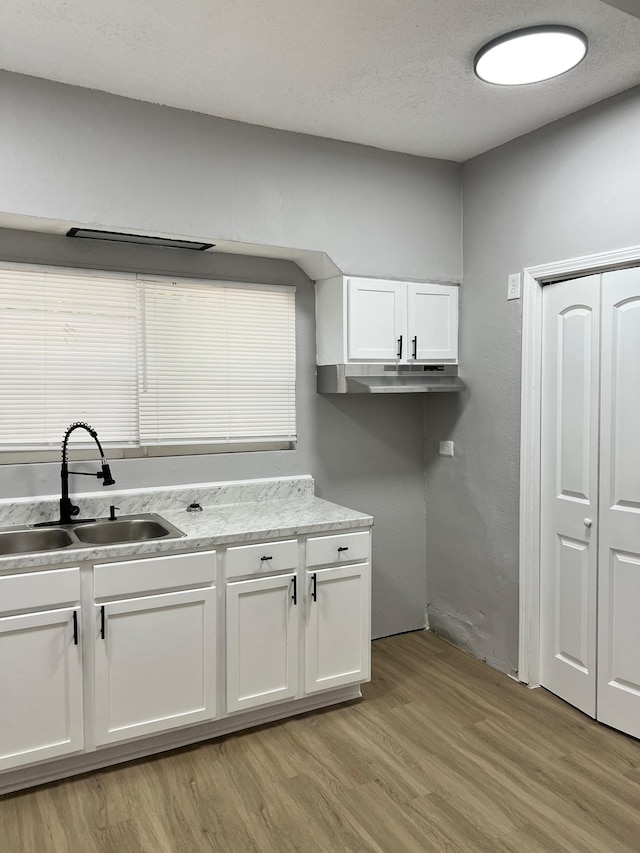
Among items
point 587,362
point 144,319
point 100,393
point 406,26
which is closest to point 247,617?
point 100,393

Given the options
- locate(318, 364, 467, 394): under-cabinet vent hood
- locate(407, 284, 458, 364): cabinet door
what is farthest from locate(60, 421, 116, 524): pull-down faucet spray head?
locate(407, 284, 458, 364): cabinet door

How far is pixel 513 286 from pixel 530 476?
0.95 meters

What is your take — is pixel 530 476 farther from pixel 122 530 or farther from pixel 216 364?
pixel 122 530

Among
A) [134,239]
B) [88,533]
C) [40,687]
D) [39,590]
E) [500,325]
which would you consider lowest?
[40,687]

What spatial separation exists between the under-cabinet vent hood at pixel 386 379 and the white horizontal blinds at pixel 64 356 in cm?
99

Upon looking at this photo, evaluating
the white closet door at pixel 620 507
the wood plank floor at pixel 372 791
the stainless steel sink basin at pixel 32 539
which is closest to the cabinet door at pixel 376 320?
the white closet door at pixel 620 507

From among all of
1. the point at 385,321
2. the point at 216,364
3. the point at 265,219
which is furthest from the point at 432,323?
the point at 216,364

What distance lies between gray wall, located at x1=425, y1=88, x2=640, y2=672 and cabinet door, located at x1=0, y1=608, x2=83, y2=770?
6.90ft

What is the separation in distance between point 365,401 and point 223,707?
180 cm

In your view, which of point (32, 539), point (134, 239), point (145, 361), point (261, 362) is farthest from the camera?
point (261, 362)

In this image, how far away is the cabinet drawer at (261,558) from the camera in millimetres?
2773

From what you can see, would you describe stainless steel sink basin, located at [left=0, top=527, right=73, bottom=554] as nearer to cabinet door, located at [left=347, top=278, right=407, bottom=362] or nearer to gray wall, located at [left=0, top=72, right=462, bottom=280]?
gray wall, located at [left=0, top=72, right=462, bottom=280]

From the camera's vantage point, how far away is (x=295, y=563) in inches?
115

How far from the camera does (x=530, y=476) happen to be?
3.24 metres
